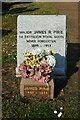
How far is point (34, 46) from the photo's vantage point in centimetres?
1112

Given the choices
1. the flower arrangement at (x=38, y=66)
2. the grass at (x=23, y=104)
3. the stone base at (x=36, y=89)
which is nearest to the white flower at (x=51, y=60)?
the flower arrangement at (x=38, y=66)

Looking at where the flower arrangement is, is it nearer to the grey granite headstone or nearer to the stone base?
the stone base

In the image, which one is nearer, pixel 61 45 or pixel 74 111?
pixel 74 111

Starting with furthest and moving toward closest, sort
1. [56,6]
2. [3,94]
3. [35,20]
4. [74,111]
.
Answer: [56,6] < [35,20] < [3,94] < [74,111]

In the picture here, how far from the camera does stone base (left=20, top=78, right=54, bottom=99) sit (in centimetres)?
991

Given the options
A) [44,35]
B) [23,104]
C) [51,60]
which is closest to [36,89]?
[23,104]

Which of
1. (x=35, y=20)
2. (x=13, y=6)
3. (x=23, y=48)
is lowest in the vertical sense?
(x=13, y=6)

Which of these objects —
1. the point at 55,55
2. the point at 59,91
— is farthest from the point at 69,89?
the point at 55,55

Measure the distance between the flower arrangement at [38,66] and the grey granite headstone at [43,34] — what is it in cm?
76

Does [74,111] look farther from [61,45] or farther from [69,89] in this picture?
[61,45]

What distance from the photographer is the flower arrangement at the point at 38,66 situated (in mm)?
9953

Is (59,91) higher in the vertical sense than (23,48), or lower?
lower

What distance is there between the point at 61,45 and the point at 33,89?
171 cm

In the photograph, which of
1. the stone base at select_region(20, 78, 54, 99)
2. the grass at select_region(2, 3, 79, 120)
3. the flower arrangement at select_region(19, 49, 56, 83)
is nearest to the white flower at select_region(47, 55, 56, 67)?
the flower arrangement at select_region(19, 49, 56, 83)
